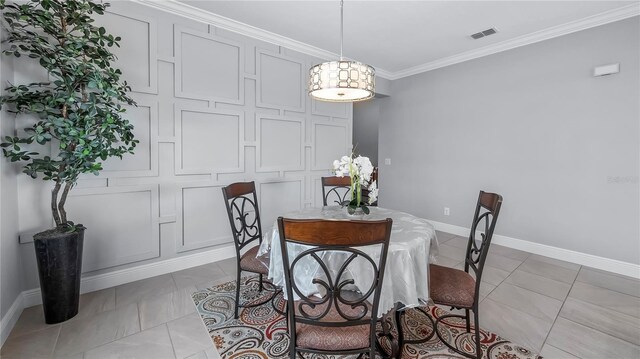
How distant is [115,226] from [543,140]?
490 centimetres

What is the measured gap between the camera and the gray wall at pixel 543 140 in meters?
2.89

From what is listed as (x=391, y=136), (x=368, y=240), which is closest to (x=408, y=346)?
(x=368, y=240)

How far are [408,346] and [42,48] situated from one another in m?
3.24

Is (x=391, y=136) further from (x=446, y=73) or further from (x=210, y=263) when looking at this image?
(x=210, y=263)

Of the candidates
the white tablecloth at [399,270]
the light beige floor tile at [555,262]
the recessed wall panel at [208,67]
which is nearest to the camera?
the white tablecloth at [399,270]

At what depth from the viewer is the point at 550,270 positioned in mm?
2965

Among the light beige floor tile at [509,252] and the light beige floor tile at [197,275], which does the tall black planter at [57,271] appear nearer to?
the light beige floor tile at [197,275]

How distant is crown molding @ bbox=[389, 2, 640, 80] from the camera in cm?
280

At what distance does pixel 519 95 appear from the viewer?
3.57m

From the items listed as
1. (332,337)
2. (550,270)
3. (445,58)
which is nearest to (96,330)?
(332,337)

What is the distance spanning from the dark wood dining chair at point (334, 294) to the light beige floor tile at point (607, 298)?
238 cm

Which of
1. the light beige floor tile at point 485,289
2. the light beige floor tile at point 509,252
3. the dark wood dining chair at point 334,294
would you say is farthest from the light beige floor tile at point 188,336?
the light beige floor tile at point 509,252

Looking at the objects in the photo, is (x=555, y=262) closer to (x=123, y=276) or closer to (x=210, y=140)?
(x=210, y=140)

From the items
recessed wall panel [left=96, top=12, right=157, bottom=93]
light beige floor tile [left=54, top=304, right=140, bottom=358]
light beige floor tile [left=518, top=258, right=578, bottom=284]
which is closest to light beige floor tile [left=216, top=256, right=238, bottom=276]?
light beige floor tile [left=54, top=304, right=140, bottom=358]
